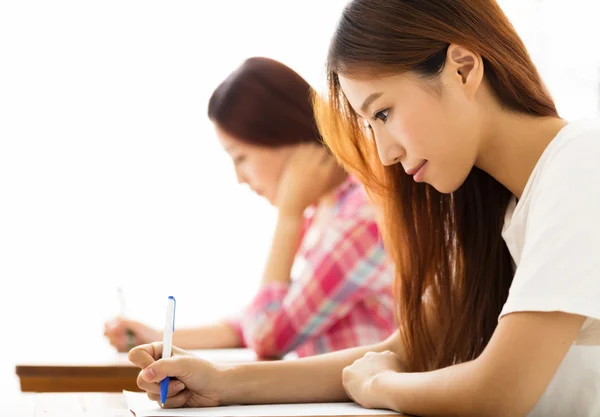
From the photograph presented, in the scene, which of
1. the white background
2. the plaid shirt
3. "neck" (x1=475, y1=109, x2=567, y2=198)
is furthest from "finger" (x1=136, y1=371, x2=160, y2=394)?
the white background

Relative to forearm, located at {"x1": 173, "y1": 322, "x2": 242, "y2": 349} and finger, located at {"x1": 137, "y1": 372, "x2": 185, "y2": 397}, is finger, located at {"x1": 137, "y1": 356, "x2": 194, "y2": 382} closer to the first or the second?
finger, located at {"x1": 137, "y1": 372, "x2": 185, "y2": 397}

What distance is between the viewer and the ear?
3.44 ft

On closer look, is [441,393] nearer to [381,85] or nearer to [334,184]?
[381,85]

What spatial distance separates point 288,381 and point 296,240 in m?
0.80

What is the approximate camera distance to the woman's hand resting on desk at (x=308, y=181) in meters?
1.99

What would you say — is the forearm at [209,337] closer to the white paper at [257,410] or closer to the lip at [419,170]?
the white paper at [257,410]

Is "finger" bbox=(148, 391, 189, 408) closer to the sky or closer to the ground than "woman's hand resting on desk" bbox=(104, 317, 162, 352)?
closer to the sky

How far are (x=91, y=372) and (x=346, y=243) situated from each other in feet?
1.83

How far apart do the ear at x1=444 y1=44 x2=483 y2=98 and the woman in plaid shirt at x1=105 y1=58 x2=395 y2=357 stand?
685 millimetres

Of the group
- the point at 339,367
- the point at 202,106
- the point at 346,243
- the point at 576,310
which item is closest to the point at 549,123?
the point at 576,310

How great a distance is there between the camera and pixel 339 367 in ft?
3.98

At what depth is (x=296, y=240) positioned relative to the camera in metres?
1.95

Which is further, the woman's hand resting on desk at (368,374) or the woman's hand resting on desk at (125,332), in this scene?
the woman's hand resting on desk at (125,332)

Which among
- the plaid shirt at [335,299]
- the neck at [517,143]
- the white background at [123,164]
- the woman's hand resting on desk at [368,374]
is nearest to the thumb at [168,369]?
the woman's hand resting on desk at [368,374]
